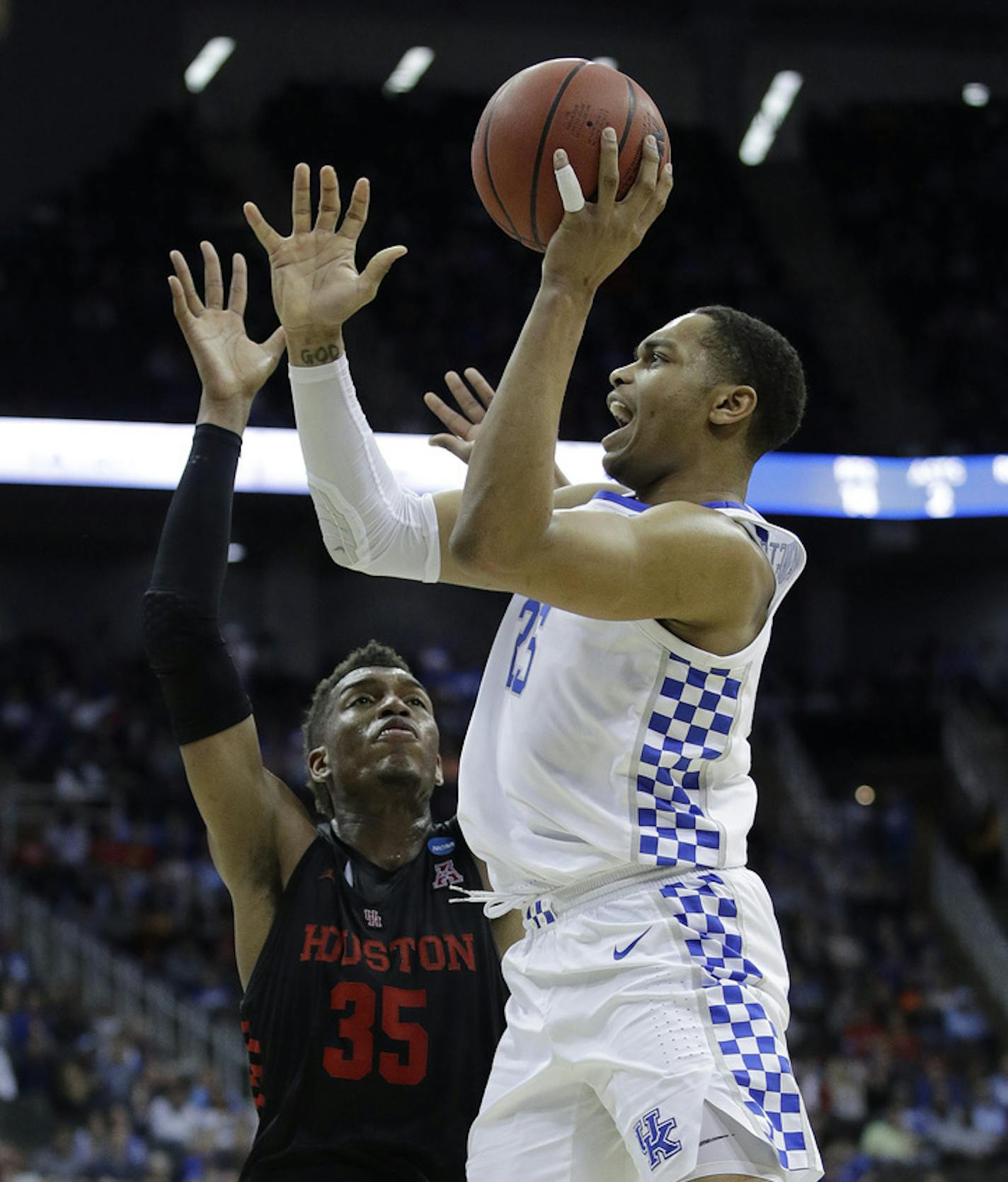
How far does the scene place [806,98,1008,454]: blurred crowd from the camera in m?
20.7

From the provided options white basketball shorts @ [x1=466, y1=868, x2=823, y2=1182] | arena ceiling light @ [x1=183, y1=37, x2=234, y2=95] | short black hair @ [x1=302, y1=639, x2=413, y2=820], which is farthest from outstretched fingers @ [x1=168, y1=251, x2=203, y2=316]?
arena ceiling light @ [x1=183, y1=37, x2=234, y2=95]

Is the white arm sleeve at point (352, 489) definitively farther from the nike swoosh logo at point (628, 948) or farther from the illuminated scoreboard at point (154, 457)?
the illuminated scoreboard at point (154, 457)

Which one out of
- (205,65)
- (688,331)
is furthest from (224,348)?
(205,65)

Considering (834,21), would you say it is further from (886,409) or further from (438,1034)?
(438,1034)

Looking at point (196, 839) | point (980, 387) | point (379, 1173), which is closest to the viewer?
point (379, 1173)

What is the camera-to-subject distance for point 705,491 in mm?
3088

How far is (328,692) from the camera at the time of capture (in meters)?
4.20

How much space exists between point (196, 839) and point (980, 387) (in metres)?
11.3

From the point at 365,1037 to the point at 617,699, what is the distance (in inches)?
45.9

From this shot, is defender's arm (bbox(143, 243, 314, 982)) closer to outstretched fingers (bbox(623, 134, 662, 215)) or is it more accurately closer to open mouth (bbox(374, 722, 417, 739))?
open mouth (bbox(374, 722, 417, 739))

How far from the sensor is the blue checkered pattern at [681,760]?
2885mm

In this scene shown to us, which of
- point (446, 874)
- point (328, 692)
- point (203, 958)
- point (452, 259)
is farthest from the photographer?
point (452, 259)

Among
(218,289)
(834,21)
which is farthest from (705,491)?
(834,21)

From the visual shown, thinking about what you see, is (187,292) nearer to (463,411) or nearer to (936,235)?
(463,411)
